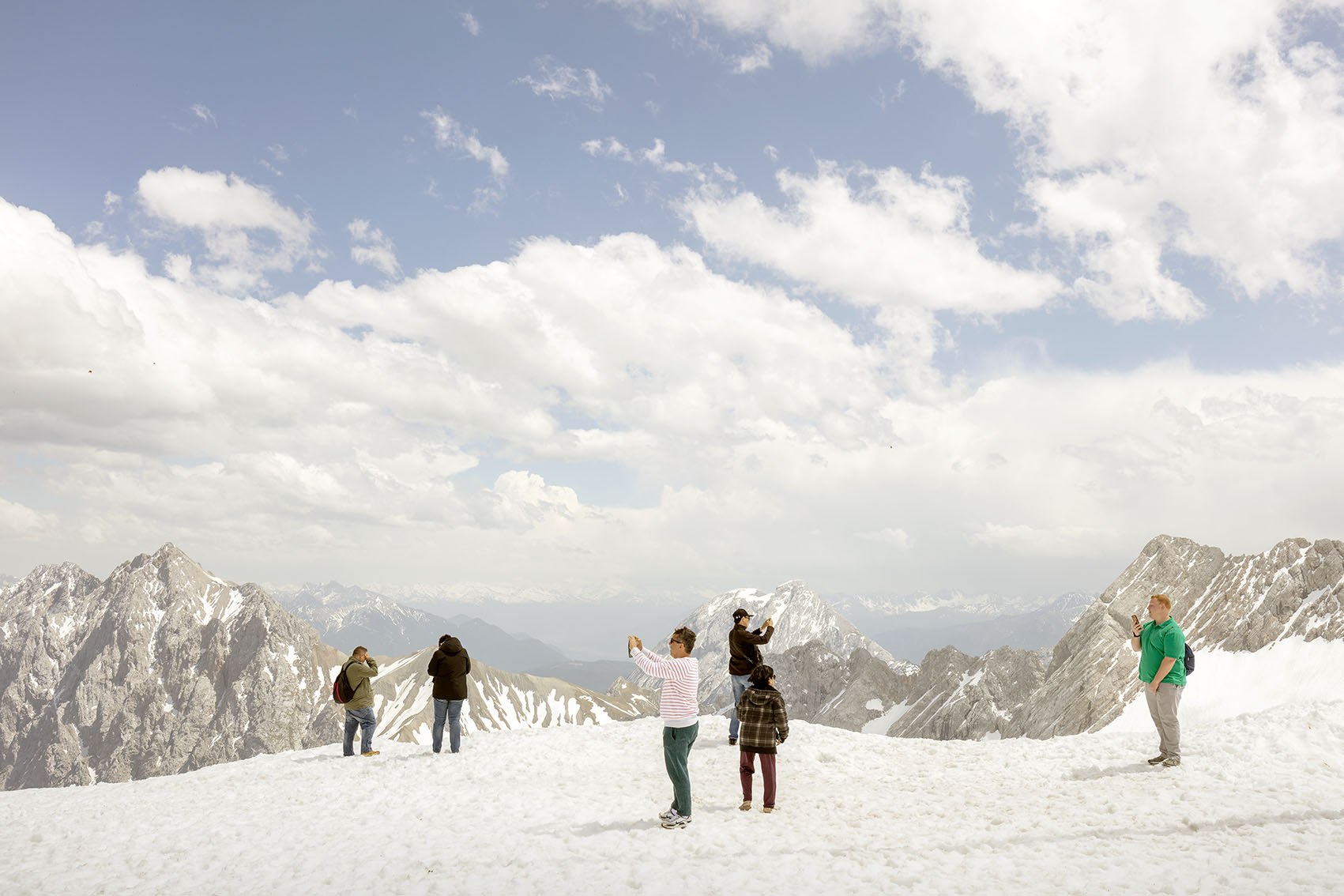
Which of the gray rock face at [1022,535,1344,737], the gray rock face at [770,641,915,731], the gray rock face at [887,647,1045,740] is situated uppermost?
the gray rock face at [1022,535,1344,737]

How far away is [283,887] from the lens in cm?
1167

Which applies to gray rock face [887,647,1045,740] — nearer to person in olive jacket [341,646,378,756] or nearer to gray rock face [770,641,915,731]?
gray rock face [770,641,915,731]

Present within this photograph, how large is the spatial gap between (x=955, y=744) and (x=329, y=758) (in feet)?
62.1

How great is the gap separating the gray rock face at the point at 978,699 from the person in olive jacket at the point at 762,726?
84.0 metres

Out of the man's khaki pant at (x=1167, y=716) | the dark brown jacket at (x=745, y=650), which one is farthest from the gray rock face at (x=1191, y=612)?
the dark brown jacket at (x=745, y=650)

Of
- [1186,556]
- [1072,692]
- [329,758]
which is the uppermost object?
[1186,556]

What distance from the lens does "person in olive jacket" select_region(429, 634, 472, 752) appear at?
824 inches

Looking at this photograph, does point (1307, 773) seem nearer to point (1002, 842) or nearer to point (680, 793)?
point (1002, 842)

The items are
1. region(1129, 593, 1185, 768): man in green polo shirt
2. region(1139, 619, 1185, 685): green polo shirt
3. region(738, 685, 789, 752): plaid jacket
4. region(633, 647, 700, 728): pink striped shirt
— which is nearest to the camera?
region(633, 647, 700, 728): pink striped shirt

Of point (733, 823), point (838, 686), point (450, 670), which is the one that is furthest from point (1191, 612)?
point (838, 686)

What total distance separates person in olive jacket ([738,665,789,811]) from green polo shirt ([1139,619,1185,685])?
8.67m

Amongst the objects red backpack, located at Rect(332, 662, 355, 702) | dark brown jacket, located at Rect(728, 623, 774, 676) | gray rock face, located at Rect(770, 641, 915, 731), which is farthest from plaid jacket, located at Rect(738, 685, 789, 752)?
gray rock face, located at Rect(770, 641, 915, 731)

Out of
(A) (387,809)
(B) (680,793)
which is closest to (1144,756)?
(B) (680,793)

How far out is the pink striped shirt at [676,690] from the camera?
1318 cm
